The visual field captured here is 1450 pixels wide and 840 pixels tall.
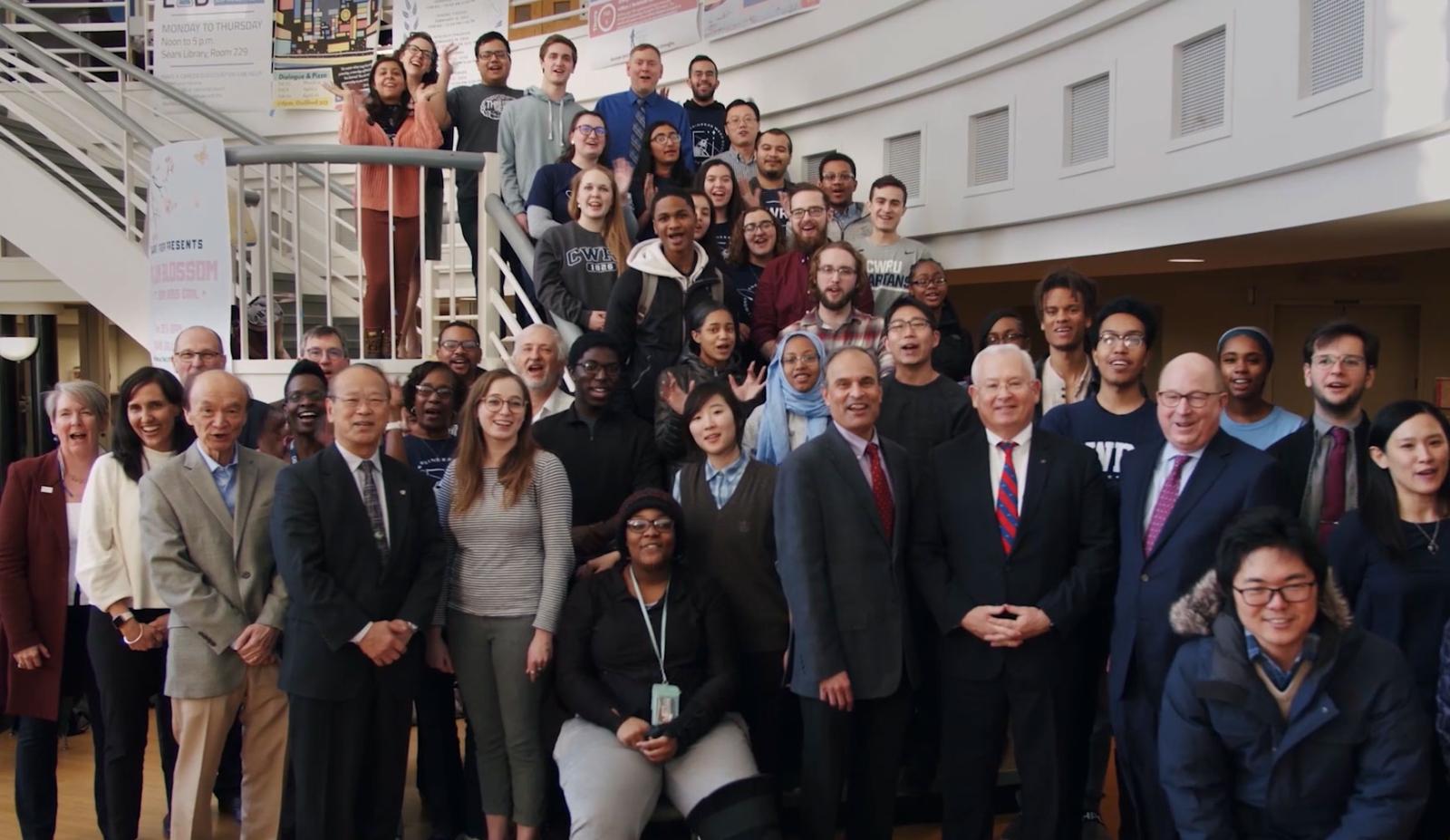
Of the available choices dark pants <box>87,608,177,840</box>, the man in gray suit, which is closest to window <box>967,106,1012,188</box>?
the man in gray suit

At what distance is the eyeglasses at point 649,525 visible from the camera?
10.7 feet

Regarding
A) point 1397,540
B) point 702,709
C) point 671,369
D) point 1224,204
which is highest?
point 1224,204

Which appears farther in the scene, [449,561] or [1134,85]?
[1134,85]

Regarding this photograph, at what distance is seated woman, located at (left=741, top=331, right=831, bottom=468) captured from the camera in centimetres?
363

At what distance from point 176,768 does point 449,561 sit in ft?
2.99

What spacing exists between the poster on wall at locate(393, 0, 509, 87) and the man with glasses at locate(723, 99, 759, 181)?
11.2 ft

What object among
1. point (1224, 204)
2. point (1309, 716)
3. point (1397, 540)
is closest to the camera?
point (1309, 716)

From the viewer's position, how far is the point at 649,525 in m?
3.25

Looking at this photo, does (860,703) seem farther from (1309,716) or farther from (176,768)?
(176,768)

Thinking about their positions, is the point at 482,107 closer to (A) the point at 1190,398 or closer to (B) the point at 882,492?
(B) the point at 882,492

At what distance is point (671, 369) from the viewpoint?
3.87 metres

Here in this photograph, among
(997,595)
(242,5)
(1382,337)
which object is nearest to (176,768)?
(997,595)

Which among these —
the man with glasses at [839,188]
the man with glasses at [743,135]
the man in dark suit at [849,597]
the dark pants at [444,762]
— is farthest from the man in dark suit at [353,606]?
the man with glasses at [743,135]

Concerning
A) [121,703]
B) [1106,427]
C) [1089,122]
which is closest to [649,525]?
[1106,427]
